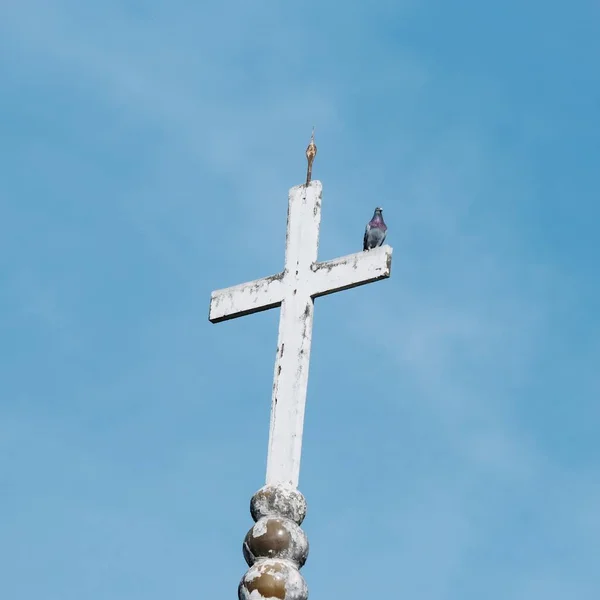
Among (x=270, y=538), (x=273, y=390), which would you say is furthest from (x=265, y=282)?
(x=270, y=538)

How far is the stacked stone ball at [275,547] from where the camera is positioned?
22.1 feet

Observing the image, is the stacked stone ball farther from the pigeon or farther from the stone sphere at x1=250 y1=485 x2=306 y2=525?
the pigeon

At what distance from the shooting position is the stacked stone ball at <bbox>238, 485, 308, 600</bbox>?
6730mm

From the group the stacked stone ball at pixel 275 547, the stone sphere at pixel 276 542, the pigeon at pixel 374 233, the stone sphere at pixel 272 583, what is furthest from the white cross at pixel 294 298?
the pigeon at pixel 374 233

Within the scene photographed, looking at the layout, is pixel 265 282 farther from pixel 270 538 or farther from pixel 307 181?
pixel 270 538

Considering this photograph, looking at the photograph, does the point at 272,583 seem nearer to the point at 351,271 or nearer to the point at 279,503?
the point at 279,503

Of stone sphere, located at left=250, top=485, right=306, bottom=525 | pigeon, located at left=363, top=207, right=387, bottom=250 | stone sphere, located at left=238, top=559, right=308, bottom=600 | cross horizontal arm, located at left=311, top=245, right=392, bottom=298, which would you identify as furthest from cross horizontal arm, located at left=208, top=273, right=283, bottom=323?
stone sphere, located at left=238, top=559, right=308, bottom=600

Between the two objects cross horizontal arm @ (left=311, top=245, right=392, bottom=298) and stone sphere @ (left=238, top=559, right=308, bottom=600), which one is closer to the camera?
stone sphere @ (left=238, top=559, right=308, bottom=600)

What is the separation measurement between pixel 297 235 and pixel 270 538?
2.03 metres

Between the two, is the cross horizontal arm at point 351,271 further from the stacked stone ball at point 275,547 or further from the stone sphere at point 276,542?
the stone sphere at point 276,542

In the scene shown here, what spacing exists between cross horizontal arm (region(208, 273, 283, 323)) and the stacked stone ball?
1.38m

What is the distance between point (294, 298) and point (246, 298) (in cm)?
42

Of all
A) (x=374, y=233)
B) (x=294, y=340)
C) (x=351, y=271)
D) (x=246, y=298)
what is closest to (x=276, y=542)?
(x=294, y=340)

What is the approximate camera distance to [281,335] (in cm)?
779
